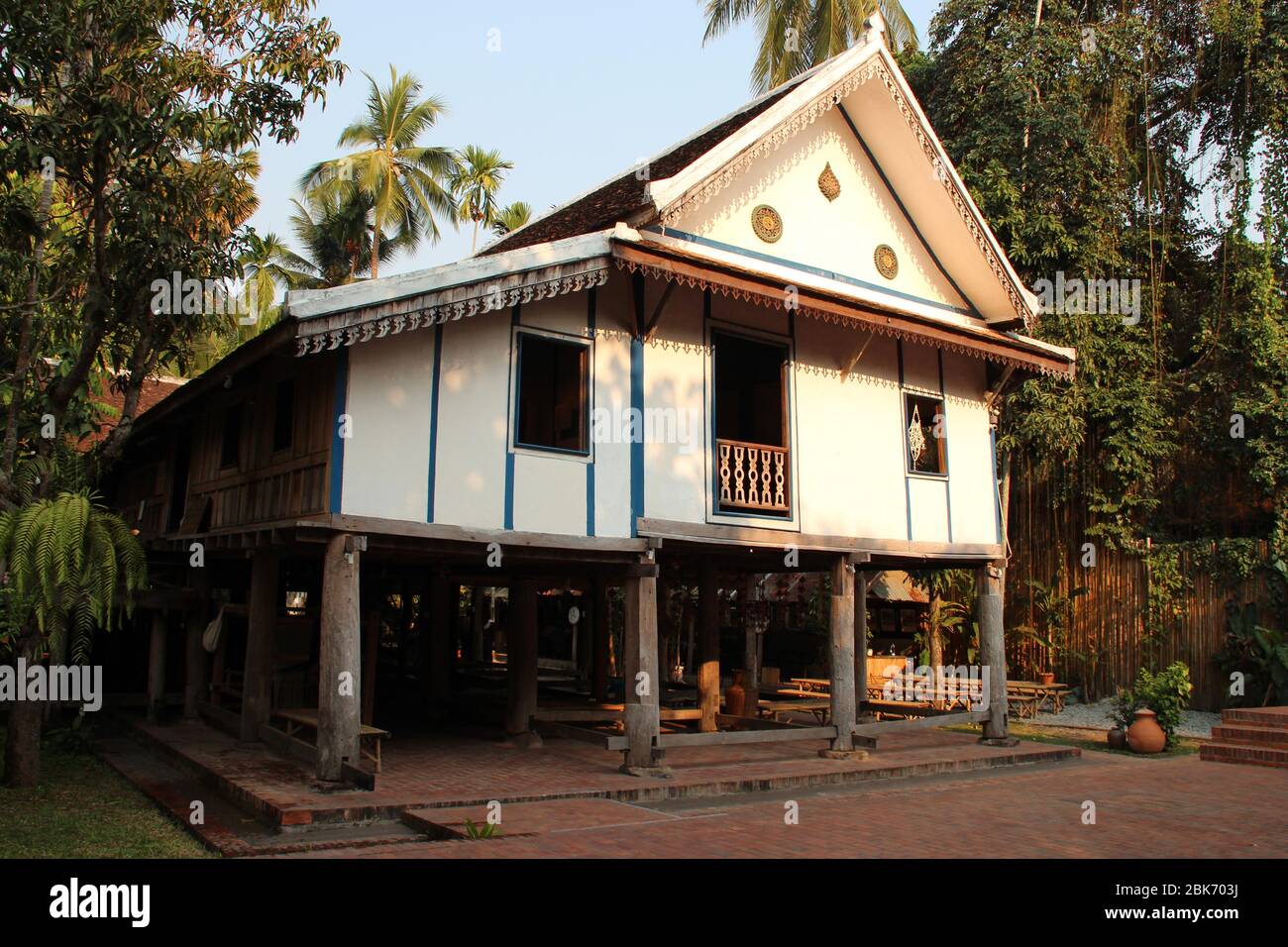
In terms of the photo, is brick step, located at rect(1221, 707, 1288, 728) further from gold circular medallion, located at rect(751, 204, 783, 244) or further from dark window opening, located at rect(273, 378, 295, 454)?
dark window opening, located at rect(273, 378, 295, 454)

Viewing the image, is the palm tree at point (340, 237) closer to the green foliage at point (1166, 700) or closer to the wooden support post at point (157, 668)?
the wooden support post at point (157, 668)

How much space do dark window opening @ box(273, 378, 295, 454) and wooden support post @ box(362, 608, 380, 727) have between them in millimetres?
2357

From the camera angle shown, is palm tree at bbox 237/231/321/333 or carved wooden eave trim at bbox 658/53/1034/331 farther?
palm tree at bbox 237/231/321/333

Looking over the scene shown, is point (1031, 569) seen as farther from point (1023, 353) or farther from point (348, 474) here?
point (348, 474)

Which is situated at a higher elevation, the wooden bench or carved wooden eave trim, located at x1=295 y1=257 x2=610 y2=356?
carved wooden eave trim, located at x1=295 y1=257 x2=610 y2=356

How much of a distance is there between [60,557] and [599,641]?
9.58 meters

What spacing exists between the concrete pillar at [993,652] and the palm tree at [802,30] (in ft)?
52.2

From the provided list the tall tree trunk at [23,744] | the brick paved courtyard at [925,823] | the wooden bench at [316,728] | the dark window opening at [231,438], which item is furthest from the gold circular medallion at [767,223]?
the tall tree trunk at [23,744]

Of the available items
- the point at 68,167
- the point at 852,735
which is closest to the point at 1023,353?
the point at 852,735

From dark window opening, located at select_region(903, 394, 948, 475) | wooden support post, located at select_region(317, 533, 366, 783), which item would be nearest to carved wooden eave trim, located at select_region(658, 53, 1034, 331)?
dark window opening, located at select_region(903, 394, 948, 475)

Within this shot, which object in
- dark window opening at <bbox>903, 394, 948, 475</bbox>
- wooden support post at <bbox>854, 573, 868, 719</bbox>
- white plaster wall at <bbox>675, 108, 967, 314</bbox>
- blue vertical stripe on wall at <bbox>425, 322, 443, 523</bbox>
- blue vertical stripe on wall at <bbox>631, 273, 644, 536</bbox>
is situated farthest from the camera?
wooden support post at <bbox>854, 573, 868, 719</bbox>

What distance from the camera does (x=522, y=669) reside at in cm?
1371

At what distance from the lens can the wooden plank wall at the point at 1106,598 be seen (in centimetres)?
1883

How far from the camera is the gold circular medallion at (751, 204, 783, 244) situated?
13.2 m
